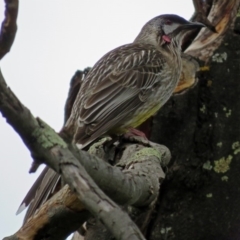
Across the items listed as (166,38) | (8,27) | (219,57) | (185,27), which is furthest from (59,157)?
(166,38)

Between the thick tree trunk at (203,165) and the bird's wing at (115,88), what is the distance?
415mm

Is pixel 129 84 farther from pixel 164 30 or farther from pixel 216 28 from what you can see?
pixel 164 30

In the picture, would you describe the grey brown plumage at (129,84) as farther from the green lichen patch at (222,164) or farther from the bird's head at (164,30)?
the green lichen patch at (222,164)

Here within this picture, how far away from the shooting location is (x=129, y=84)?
6.43 meters

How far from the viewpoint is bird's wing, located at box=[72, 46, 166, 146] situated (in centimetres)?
581

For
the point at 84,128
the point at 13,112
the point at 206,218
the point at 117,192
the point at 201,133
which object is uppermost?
the point at 13,112

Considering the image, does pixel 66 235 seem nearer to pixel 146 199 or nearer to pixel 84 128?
pixel 146 199

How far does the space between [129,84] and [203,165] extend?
1217 millimetres

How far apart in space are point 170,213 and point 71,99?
5.10 ft

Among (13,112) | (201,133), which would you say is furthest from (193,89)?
(13,112)

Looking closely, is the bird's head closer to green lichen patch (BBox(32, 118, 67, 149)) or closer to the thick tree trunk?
the thick tree trunk

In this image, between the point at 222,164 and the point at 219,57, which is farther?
the point at 219,57

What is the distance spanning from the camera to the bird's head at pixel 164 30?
7250 millimetres

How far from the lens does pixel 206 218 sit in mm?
5371
